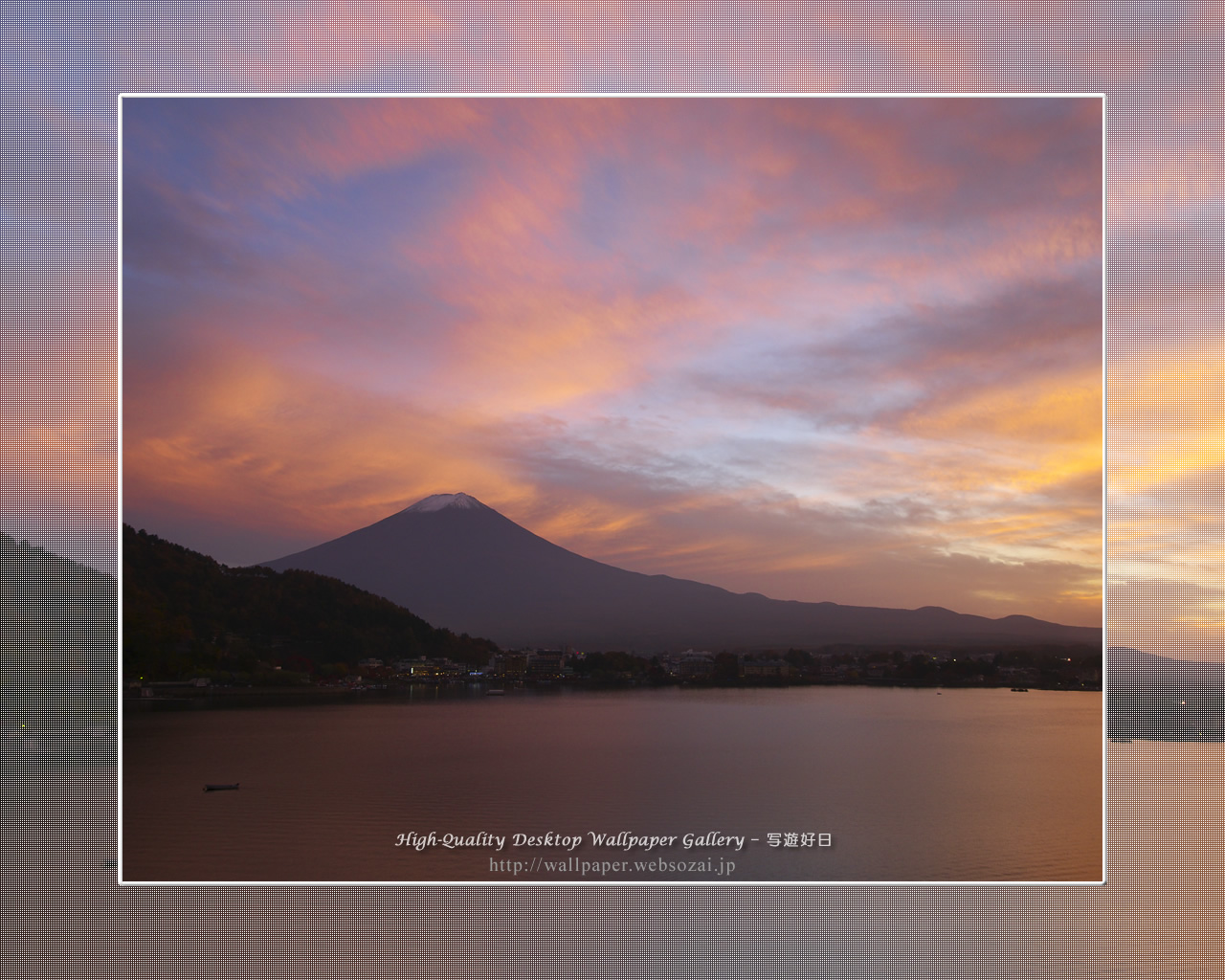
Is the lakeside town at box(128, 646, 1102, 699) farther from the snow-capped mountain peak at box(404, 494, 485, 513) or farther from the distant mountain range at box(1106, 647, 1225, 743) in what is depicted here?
the snow-capped mountain peak at box(404, 494, 485, 513)

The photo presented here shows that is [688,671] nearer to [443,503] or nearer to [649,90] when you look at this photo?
[443,503]

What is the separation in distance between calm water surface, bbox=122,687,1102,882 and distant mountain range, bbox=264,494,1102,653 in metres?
0.57

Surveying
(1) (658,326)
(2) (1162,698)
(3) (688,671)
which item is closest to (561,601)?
(3) (688,671)

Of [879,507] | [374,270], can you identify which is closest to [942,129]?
[879,507]

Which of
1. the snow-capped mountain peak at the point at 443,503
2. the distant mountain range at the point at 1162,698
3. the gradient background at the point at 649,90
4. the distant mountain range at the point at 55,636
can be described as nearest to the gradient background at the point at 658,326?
the snow-capped mountain peak at the point at 443,503

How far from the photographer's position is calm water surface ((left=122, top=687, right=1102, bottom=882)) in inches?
135

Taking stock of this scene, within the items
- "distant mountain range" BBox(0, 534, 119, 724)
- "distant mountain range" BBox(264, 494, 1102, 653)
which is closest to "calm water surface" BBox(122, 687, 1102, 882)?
"distant mountain range" BBox(0, 534, 119, 724)

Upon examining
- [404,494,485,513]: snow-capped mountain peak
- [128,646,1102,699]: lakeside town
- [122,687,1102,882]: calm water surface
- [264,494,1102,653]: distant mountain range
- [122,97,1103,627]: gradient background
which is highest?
[122,97,1103,627]: gradient background

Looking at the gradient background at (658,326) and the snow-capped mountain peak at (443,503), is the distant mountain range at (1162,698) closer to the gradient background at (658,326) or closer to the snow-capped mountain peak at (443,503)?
the gradient background at (658,326)

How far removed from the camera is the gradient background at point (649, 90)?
2.90m

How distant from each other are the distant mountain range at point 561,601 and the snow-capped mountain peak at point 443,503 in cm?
1

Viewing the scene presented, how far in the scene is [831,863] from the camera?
12.8ft

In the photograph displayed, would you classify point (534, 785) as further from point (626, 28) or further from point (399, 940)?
point (626, 28)

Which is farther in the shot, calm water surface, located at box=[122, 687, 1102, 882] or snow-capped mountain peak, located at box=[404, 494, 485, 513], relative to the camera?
snow-capped mountain peak, located at box=[404, 494, 485, 513]
